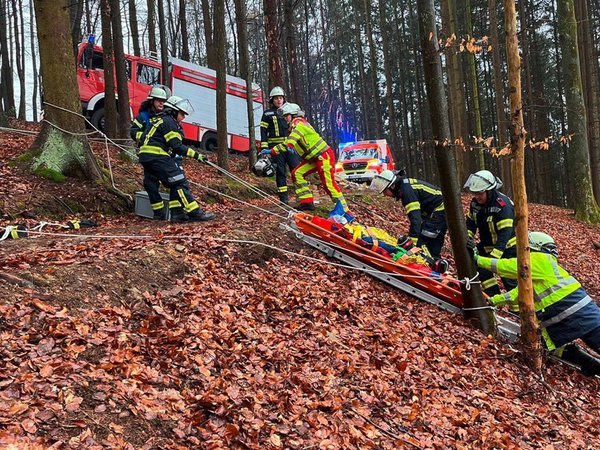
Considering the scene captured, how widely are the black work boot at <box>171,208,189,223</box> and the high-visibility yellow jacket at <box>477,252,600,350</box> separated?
14.8 feet

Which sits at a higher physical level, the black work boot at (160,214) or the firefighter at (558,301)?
the black work boot at (160,214)

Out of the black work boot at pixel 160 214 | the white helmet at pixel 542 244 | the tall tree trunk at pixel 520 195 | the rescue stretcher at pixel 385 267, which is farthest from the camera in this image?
the black work boot at pixel 160 214

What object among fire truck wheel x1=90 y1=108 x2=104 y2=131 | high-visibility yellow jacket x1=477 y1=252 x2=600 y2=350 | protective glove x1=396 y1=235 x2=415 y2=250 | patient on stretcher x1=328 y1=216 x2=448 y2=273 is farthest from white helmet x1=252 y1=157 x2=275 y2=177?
fire truck wheel x1=90 y1=108 x2=104 y2=131

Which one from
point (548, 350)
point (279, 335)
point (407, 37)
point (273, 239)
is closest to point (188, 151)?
point (273, 239)

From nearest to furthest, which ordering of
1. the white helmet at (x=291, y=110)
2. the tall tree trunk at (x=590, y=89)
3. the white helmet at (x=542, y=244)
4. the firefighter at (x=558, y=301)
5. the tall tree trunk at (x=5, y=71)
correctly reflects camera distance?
1. the firefighter at (x=558, y=301)
2. the white helmet at (x=542, y=244)
3. the white helmet at (x=291, y=110)
4. the tall tree trunk at (x=590, y=89)
5. the tall tree trunk at (x=5, y=71)

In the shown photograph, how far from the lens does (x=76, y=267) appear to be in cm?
464

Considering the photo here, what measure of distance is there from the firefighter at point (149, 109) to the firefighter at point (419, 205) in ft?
11.6

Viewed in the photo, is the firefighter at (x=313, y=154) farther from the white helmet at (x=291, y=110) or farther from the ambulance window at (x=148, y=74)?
the ambulance window at (x=148, y=74)

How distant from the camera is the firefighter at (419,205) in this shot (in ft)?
24.8

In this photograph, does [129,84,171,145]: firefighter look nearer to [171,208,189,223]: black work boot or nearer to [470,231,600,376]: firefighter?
[171,208,189,223]: black work boot

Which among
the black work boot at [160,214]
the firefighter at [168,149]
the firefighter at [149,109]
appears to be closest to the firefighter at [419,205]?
the firefighter at [168,149]

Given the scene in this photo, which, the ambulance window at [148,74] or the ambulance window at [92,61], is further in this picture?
the ambulance window at [148,74]

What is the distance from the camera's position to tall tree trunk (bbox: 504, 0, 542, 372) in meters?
5.16

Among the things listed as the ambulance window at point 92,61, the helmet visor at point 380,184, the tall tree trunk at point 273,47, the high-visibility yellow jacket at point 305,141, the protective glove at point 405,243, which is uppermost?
the ambulance window at point 92,61
